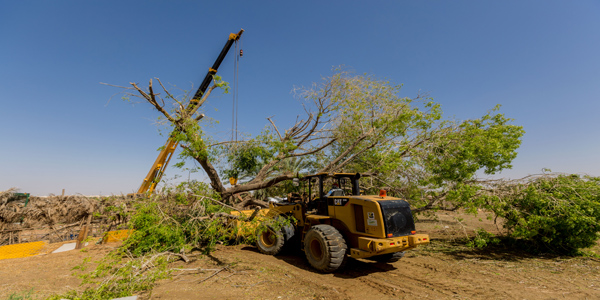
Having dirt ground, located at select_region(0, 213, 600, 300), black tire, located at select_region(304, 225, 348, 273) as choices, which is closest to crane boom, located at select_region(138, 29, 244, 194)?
dirt ground, located at select_region(0, 213, 600, 300)

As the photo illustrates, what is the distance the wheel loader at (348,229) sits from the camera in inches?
207

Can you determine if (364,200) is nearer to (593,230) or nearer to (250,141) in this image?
(593,230)

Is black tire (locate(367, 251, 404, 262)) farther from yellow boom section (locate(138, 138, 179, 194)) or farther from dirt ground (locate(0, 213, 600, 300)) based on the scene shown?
yellow boom section (locate(138, 138, 179, 194))

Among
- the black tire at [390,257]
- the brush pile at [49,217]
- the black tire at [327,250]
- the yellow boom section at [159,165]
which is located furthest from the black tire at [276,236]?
the yellow boom section at [159,165]

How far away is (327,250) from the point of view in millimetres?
5297

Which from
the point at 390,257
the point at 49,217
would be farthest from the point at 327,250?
the point at 49,217

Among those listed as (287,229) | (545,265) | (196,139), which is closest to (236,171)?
(196,139)

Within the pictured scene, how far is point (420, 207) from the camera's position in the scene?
29.9ft

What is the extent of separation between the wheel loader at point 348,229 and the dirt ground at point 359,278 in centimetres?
39

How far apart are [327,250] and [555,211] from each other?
18.7ft

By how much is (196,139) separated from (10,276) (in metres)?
5.03

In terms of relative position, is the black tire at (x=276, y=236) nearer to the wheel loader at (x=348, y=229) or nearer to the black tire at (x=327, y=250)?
the wheel loader at (x=348, y=229)

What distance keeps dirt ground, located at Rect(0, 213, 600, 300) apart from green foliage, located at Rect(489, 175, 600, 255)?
21.3 inches

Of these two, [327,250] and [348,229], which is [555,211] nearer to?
[348,229]
